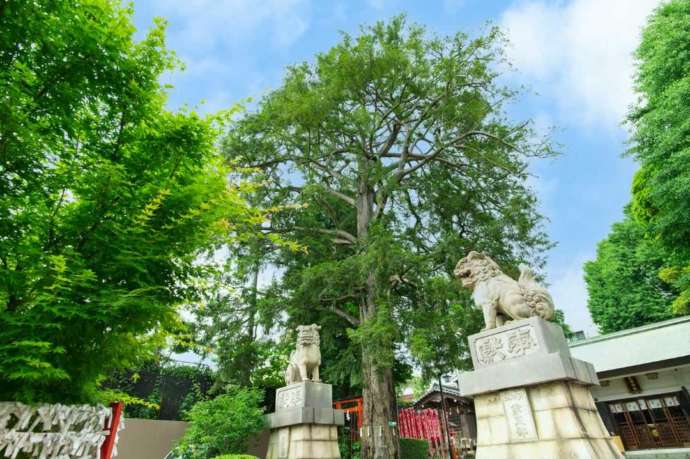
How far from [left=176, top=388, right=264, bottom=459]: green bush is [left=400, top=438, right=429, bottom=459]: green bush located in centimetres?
633

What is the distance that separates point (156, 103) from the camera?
395 centimetres

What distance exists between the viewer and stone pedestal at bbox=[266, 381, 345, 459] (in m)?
7.29

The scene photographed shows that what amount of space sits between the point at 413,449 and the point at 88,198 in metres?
12.6

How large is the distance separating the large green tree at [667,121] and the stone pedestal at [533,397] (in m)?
9.88

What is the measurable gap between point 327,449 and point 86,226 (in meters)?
6.19

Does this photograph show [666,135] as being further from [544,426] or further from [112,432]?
[112,432]

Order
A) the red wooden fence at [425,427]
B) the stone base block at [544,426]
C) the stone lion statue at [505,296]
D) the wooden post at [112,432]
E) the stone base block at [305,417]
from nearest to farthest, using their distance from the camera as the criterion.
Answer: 1. the wooden post at [112,432]
2. the stone base block at [544,426]
3. the stone lion statue at [505,296]
4. the stone base block at [305,417]
5. the red wooden fence at [425,427]

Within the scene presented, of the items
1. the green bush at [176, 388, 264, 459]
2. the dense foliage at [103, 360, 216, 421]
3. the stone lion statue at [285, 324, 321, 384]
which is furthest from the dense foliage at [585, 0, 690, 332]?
the dense foliage at [103, 360, 216, 421]

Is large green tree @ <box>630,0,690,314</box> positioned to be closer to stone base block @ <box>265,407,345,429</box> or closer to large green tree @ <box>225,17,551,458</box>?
large green tree @ <box>225,17,551,458</box>

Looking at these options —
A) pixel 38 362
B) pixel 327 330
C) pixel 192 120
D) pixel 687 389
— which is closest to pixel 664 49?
pixel 687 389

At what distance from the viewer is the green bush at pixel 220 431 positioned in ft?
25.9

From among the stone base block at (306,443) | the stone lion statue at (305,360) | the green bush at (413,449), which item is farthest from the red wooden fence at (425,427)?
the stone lion statue at (305,360)

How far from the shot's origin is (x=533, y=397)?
4.55m

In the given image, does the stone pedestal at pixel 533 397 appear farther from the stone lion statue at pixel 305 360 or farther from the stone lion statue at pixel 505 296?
the stone lion statue at pixel 305 360
